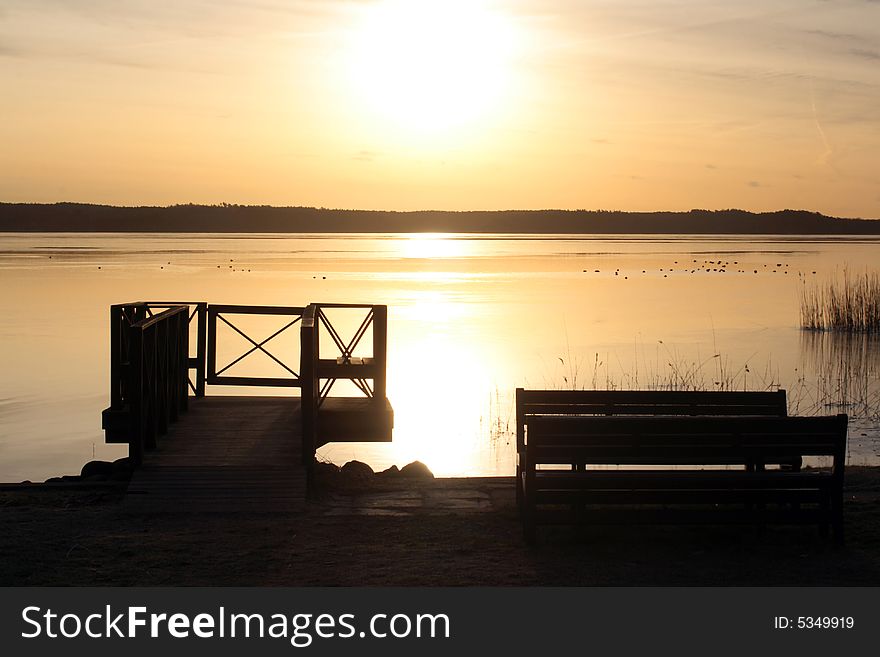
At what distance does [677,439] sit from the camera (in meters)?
8.32

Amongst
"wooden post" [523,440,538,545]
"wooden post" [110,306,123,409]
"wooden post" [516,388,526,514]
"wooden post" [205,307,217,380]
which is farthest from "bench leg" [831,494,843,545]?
"wooden post" [205,307,217,380]

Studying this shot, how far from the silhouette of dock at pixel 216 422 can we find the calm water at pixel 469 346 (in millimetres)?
2841

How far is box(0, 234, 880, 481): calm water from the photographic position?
17847mm

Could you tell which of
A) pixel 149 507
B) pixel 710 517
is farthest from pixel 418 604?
pixel 149 507

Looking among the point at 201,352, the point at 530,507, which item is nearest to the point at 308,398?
the point at 530,507

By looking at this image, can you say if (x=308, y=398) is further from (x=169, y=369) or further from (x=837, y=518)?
(x=837, y=518)

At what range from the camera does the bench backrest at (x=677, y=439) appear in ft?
27.0

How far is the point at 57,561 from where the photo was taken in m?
7.89

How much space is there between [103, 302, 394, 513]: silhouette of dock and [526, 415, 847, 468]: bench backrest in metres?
2.70

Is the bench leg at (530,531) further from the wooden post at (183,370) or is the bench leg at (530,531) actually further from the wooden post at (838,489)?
the wooden post at (183,370)

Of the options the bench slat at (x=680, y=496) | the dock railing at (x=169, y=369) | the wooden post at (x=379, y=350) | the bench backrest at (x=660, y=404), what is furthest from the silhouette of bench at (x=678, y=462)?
the wooden post at (x=379, y=350)

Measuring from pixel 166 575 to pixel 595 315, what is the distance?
3542 centimetres

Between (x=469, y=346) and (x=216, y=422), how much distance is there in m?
19.2

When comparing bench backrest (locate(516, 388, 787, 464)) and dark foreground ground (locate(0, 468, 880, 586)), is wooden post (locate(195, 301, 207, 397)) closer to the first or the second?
dark foreground ground (locate(0, 468, 880, 586))
